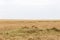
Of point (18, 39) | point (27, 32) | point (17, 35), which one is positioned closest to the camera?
point (18, 39)

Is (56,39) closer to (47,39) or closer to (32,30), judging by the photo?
(47,39)

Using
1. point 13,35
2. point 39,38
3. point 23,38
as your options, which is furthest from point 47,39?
point 13,35

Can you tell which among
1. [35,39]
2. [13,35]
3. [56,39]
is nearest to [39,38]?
[35,39]

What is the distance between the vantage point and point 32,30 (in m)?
11.5

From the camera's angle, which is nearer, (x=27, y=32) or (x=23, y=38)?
(x=23, y=38)

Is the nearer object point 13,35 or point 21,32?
point 13,35

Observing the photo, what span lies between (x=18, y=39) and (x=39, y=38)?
3.57 ft

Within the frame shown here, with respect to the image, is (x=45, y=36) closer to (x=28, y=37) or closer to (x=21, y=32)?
(x=28, y=37)

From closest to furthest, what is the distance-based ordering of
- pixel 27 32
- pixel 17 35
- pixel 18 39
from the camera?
pixel 18 39, pixel 17 35, pixel 27 32

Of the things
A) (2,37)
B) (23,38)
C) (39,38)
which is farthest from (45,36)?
(2,37)

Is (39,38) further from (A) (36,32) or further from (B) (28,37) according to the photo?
(A) (36,32)

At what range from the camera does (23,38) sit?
9.88 metres

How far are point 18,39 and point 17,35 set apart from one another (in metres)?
0.84

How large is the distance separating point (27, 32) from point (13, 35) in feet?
3.55
